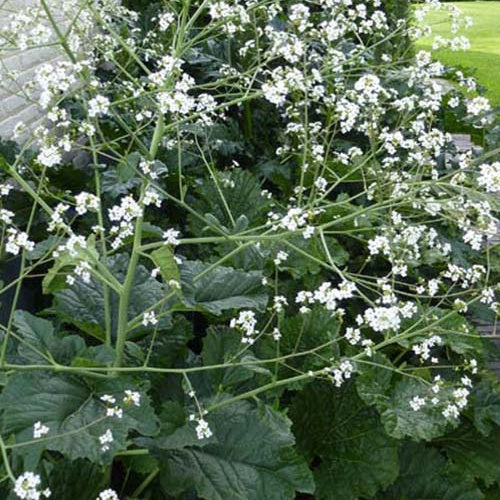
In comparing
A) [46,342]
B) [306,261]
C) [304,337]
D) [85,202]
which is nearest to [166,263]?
[85,202]

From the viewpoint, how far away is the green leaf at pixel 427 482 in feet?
7.68

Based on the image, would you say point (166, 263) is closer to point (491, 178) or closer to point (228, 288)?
point (228, 288)

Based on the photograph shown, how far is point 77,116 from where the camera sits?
324cm

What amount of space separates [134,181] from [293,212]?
122cm

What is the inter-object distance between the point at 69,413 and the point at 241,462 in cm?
44

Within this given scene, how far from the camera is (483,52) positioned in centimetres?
1203

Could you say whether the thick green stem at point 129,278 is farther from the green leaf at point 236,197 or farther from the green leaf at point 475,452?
the green leaf at point 475,452

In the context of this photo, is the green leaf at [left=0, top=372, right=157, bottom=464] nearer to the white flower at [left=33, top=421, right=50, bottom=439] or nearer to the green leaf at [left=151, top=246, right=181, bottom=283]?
the white flower at [left=33, top=421, right=50, bottom=439]

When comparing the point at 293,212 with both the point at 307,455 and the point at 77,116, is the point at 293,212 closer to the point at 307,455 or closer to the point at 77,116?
the point at 307,455

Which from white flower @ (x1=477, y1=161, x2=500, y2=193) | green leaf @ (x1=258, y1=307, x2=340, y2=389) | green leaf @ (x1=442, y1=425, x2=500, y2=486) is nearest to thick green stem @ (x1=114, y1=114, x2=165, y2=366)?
green leaf @ (x1=258, y1=307, x2=340, y2=389)

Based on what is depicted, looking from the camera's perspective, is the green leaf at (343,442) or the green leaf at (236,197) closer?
the green leaf at (343,442)

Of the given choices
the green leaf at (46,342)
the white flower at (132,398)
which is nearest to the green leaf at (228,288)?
the green leaf at (46,342)

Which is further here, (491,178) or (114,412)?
(491,178)

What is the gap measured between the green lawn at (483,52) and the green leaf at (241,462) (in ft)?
17.7
